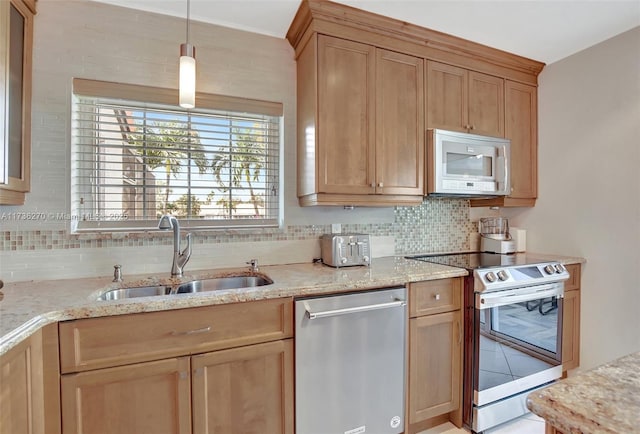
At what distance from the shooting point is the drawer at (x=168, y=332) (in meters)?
1.23

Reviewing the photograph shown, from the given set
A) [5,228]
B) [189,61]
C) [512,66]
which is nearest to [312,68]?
[189,61]

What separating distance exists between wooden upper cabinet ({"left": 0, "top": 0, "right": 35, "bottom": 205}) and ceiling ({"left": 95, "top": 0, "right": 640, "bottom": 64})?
46 centimetres

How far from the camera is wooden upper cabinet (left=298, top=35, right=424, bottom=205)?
6.29ft

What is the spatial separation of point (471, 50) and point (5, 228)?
9.91 feet

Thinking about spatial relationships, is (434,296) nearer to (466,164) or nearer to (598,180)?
(466,164)

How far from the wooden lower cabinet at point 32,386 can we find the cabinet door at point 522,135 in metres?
2.96

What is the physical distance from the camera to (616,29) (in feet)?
7.02

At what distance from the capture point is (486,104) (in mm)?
2414

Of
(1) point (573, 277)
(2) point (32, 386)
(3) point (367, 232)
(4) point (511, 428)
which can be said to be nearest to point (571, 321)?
(1) point (573, 277)

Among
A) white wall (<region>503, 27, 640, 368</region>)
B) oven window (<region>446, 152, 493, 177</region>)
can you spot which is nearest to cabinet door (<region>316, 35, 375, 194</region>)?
oven window (<region>446, 152, 493, 177</region>)

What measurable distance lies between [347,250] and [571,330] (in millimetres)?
1828

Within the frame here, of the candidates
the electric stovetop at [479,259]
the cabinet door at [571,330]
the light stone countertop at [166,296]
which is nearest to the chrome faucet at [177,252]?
the light stone countertop at [166,296]

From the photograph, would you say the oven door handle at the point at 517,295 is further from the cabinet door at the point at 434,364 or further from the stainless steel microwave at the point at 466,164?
the stainless steel microwave at the point at 466,164

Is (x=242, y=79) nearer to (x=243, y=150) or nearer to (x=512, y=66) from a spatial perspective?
(x=243, y=150)
